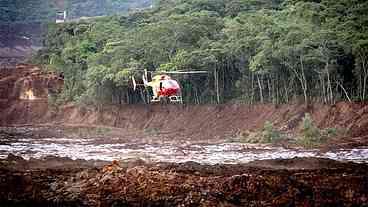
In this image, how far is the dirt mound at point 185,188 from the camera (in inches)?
626

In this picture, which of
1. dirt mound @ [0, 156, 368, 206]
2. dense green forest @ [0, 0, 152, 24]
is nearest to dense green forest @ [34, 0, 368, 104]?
dirt mound @ [0, 156, 368, 206]

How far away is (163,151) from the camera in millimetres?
32656

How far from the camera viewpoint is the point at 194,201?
15914 mm

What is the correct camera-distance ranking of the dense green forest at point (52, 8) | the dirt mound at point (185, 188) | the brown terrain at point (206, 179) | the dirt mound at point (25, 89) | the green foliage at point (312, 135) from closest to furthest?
1. the dirt mound at point (185, 188)
2. the brown terrain at point (206, 179)
3. the green foliage at point (312, 135)
4. the dirt mound at point (25, 89)
5. the dense green forest at point (52, 8)

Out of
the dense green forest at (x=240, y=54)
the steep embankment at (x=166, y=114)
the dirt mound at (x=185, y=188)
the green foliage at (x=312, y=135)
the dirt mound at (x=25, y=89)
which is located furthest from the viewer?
the dirt mound at (x=25, y=89)

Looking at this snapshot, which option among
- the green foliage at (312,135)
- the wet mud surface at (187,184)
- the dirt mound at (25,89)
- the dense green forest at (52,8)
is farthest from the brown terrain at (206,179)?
the dense green forest at (52,8)

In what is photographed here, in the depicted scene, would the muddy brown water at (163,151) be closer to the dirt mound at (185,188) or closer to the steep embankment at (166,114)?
the steep embankment at (166,114)

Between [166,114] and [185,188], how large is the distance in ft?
121

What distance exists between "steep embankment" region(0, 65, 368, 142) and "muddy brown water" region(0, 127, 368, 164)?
5.74 metres

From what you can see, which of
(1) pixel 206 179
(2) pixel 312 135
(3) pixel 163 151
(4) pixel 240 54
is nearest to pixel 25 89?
(4) pixel 240 54

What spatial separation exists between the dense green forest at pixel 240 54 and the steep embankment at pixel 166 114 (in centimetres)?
124

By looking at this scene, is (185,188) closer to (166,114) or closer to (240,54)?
(240,54)

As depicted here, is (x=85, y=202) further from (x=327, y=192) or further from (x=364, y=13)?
(x=364, y=13)

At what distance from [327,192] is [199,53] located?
31707 millimetres
